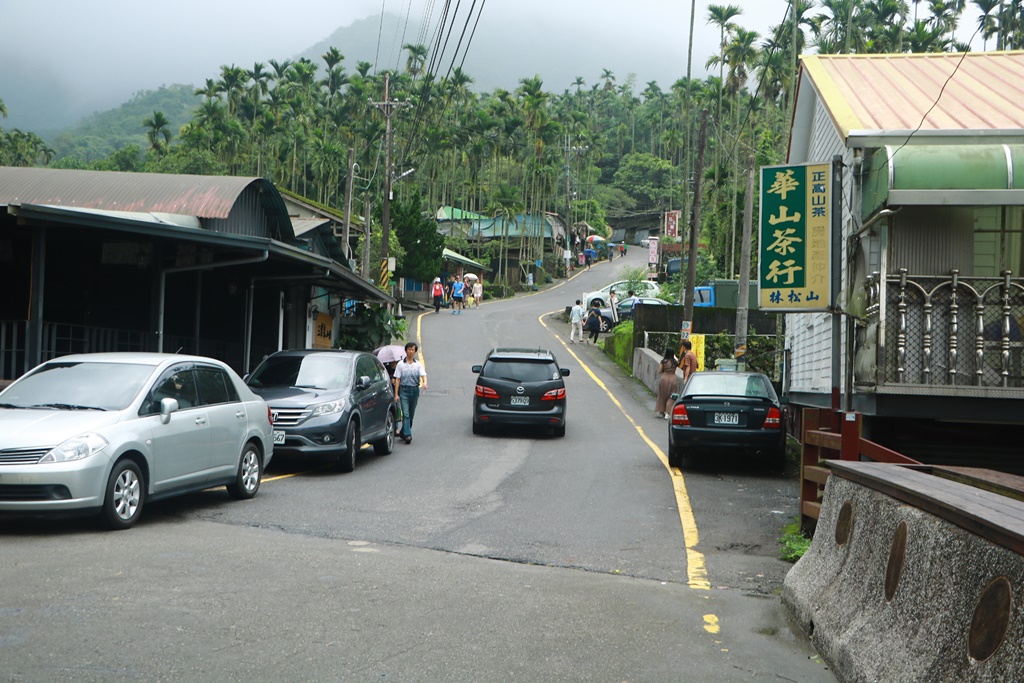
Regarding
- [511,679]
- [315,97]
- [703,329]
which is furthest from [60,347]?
[315,97]

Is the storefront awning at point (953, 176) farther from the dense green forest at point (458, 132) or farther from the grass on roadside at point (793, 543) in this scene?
the dense green forest at point (458, 132)

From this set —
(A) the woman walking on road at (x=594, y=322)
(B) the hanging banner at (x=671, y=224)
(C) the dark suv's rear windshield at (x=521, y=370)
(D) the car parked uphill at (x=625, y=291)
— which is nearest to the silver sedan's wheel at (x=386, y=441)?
(C) the dark suv's rear windshield at (x=521, y=370)

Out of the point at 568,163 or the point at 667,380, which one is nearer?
the point at 667,380

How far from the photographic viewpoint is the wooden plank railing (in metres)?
8.55

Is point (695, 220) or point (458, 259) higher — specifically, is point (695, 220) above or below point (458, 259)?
below

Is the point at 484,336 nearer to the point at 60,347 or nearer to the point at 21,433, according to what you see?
the point at 60,347

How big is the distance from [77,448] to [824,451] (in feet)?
22.7

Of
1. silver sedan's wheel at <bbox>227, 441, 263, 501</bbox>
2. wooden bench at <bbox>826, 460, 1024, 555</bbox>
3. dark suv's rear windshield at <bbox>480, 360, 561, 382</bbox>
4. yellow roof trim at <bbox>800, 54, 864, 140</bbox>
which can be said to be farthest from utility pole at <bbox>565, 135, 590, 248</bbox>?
wooden bench at <bbox>826, 460, 1024, 555</bbox>

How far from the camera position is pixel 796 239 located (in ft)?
42.2

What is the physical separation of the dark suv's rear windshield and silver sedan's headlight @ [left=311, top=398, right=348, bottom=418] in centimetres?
615

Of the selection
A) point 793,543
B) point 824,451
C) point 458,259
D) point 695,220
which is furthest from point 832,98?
point 458,259

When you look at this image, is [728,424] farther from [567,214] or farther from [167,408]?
[567,214]

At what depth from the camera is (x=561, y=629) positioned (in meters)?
6.22

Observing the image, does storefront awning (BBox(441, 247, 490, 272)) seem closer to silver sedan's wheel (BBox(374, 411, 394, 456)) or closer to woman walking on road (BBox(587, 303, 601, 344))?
woman walking on road (BBox(587, 303, 601, 344))
